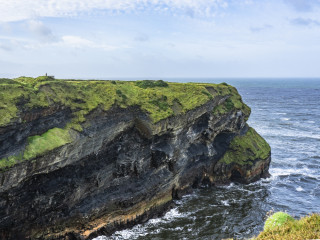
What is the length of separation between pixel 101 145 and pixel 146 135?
17.9 feet

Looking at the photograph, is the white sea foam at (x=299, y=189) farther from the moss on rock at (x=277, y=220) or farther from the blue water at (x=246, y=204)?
the moss on rock at (x=277, y=220)

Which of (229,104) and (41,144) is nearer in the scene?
(41,144)

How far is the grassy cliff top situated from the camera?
24.6 m

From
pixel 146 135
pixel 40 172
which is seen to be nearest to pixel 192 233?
pixel 146 135

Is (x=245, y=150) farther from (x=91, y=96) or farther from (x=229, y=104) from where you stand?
(x=91, y=96)

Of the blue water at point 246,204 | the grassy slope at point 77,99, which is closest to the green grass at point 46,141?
the grassy slope at point 77,99

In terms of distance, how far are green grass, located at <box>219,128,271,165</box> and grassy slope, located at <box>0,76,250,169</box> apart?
6724mm

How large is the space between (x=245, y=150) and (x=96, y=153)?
25472 millimetres

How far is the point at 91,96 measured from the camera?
3027 centimetres

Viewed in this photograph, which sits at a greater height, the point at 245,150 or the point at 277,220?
the point at 277,220

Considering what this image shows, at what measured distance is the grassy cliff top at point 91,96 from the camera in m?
24.6

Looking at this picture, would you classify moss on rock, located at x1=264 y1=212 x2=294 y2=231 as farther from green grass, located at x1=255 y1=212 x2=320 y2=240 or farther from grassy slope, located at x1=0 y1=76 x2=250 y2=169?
grassy slope, located at x1=0 y1=76 x2=250 y2=169

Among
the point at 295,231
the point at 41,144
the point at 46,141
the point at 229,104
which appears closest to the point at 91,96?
the point at 46,141

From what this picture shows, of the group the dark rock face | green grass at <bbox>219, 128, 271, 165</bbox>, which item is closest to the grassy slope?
the dark rock face
